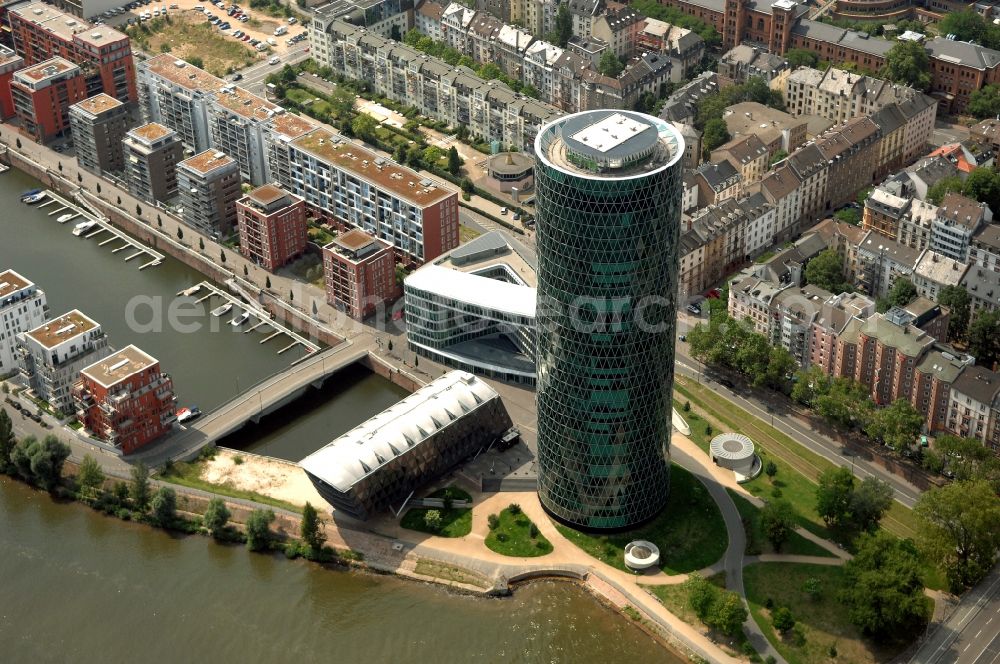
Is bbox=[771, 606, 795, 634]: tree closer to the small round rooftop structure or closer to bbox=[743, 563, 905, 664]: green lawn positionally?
bbox=[743, 563, 905, 664]: green lawn

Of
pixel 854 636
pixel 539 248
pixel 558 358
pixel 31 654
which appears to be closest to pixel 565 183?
pixel 539 248

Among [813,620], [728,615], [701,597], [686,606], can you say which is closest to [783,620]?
[813,620]

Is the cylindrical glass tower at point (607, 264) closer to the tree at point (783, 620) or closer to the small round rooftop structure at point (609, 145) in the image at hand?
the small round rooftop structure at point (609, 145)

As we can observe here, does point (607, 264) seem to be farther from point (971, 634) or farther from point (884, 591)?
point (971, 634)

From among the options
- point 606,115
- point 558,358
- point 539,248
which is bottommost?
point 558,358

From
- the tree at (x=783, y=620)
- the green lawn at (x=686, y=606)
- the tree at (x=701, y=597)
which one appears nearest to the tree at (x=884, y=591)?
the tree at (x=783, y=620)

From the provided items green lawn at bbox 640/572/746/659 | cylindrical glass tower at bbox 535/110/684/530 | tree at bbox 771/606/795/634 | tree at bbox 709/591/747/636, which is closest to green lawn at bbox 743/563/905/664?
tree at bbox 771/606/795/634

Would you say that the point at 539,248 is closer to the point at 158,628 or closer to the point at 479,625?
the point at 479,625
